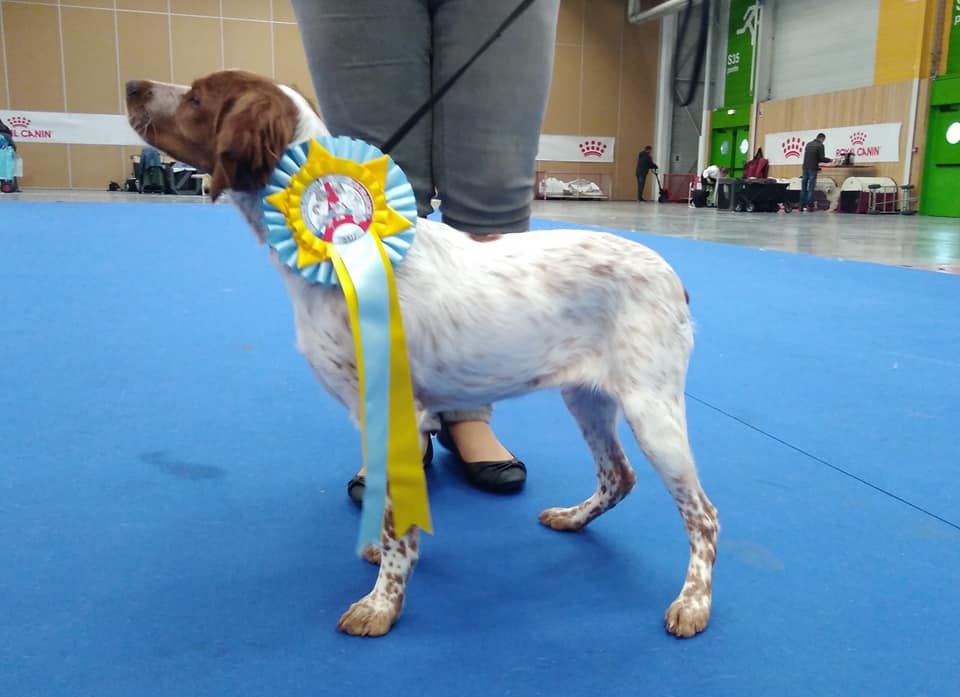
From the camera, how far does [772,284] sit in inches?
197

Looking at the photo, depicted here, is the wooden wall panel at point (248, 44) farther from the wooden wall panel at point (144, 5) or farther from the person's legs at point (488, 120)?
the person's legs at point (488, 120)

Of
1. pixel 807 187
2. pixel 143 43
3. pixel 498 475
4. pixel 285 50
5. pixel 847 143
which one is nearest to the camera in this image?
pixel 498 475

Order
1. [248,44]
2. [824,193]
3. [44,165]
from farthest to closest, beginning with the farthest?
[248,44] < [44,165] < [824,193]

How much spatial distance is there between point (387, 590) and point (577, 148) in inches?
928

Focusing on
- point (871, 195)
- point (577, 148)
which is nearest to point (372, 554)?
point (871, 195)

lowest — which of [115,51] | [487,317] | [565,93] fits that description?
[487,317]

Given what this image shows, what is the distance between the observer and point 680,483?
141 centimetres

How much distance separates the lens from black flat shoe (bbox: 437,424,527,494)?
1.89 meters

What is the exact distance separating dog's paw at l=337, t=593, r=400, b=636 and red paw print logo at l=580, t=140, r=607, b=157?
77.6 ft

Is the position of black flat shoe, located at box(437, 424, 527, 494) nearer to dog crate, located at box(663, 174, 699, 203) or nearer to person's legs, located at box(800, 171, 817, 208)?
person's legs, located at box(800, 171, 817, 208)

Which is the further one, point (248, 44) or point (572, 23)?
point (572, 23)

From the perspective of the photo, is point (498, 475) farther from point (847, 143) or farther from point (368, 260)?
point (847, 143)

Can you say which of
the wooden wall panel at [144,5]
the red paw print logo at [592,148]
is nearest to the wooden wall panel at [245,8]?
the wooden wall panel at [144,5]

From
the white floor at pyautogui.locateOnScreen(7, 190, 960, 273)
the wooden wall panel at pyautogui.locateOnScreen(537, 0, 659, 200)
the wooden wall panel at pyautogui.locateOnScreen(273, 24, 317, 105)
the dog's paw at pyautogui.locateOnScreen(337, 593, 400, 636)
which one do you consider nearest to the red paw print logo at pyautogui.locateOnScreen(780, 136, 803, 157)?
the wooden wall panel at pyautogui.locateOnScreen(537, 0, 659, 200)
